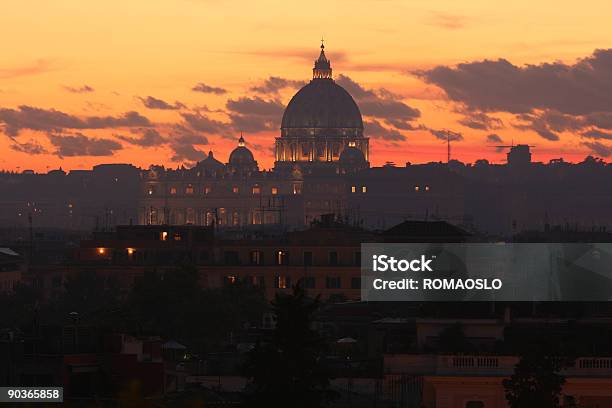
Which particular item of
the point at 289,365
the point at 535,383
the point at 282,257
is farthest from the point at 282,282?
the point at 289,365

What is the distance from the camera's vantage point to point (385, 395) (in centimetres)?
3456

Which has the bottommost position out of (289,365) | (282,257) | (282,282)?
(289,365)

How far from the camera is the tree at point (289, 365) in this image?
92.2 feet

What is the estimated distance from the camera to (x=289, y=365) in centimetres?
2819

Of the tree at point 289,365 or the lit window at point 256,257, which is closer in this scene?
the tree at point 289,365

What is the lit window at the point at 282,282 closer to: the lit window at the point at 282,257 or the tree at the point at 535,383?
the lit window at the point at 282,257

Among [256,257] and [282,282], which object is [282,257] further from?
[282,282]

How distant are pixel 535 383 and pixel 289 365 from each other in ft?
14.2

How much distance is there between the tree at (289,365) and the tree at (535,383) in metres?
3.55

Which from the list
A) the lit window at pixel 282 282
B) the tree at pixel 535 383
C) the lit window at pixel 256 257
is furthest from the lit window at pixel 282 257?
the tree at pixel 535 383

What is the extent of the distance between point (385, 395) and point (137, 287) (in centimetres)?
3414

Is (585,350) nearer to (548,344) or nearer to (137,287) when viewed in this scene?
(548,344)

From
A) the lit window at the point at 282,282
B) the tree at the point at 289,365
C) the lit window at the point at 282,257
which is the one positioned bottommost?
the tree at the point at 289,365

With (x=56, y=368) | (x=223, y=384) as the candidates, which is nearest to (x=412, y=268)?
(x=223, y=384)
